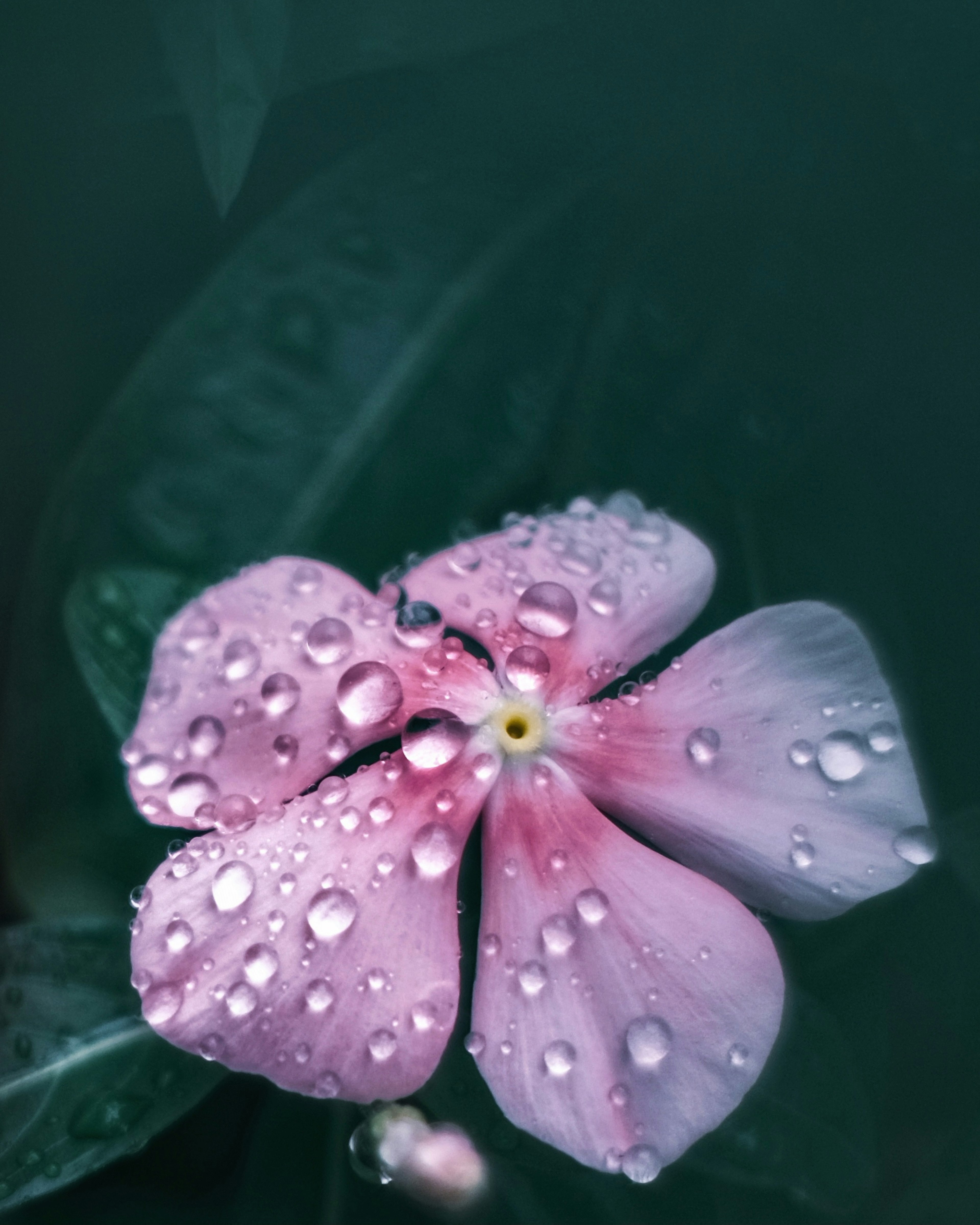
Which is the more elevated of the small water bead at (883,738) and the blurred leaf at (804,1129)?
the small water bead at (883,738)

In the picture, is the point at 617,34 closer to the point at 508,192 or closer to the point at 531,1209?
the point at 508,192

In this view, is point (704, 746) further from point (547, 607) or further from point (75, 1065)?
point (75, 1065)

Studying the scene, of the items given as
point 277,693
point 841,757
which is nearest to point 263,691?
point 277,693

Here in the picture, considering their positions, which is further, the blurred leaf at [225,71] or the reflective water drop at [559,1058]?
the blurred leaf at [225,71]

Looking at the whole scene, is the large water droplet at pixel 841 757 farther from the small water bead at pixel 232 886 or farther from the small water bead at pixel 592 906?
the small water bead at pixel 232 886

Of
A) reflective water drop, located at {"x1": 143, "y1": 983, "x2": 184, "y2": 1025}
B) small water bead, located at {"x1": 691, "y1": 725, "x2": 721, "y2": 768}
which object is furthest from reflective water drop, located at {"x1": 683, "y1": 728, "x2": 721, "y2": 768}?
reflective water drop, located at {"x1": 143, "y1": 983, "x2": 184, "y2": 1025}

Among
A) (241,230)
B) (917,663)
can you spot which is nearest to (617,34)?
(241,230)

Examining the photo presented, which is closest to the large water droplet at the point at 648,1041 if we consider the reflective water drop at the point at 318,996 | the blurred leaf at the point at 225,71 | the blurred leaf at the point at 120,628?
the reflective water drop at the point at 318,996

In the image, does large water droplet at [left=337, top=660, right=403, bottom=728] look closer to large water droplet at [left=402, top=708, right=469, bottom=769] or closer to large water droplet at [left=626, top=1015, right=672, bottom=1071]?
large water droplet at [left=402, top=708, right=469, bottom=769]
